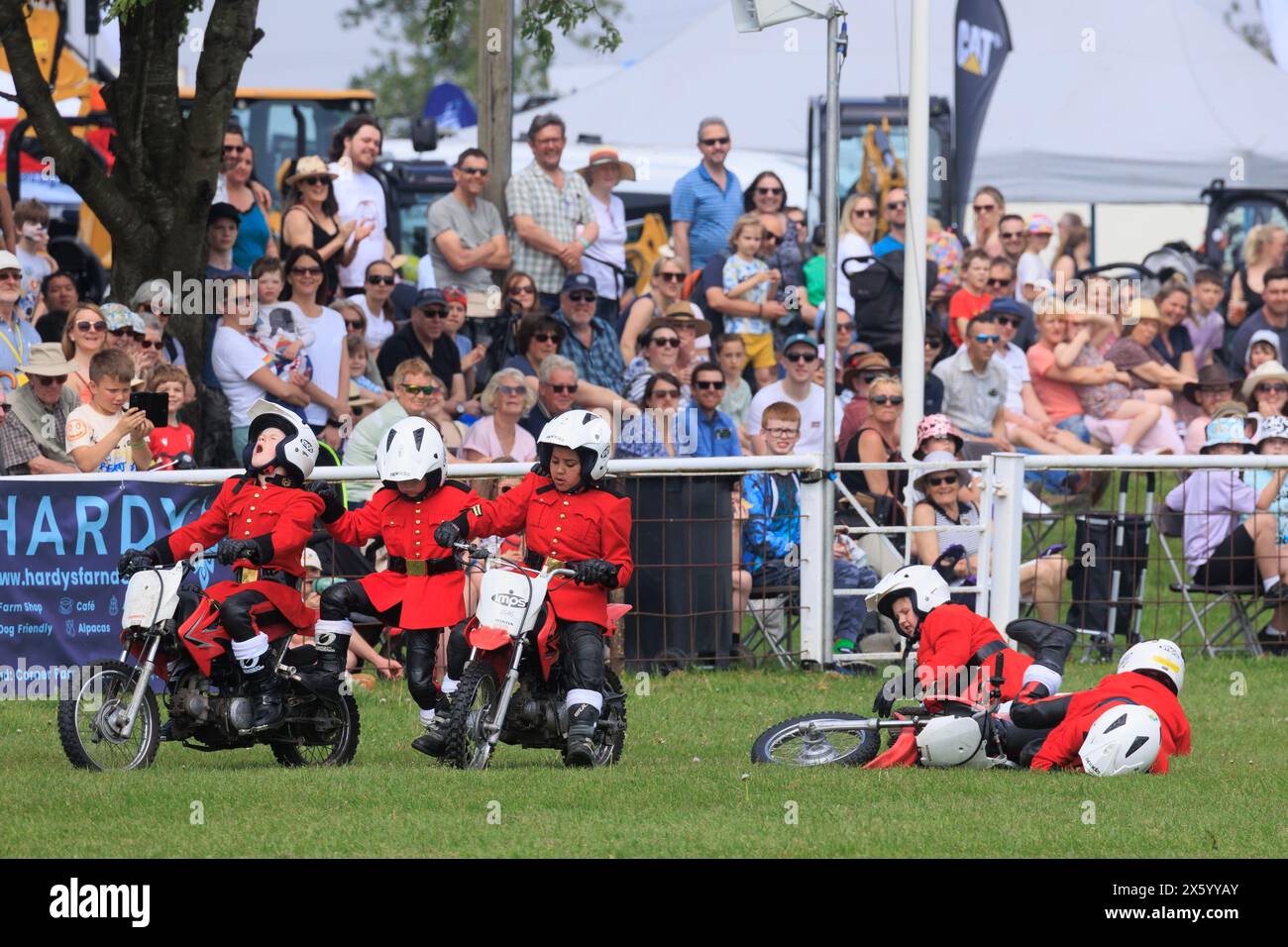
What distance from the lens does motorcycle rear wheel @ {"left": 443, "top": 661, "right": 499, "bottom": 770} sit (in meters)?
10.6

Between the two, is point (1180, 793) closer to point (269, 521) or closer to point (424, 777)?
point (424, 777)

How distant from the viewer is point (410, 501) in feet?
37.4

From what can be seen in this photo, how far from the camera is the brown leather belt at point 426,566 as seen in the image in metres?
11.3

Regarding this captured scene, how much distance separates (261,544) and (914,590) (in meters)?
3.39

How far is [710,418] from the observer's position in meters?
16.1

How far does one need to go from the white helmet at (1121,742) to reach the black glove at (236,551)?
163 inches

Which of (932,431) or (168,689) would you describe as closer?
(168,689)

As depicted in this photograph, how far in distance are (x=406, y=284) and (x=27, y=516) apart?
5393 mm

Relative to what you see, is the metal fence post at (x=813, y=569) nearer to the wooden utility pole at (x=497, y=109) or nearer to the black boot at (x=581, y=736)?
the black boot at (x=581, y=736)

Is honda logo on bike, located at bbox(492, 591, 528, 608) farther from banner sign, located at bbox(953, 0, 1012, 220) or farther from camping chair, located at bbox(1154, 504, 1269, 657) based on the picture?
banner sign, located at bbox(953, 0, 1012, 220)

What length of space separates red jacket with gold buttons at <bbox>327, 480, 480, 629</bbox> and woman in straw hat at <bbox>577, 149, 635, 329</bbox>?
6.74 m

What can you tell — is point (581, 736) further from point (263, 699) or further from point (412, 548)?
point (263, 699)

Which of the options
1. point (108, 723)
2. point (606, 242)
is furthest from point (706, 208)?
point (108, 723)

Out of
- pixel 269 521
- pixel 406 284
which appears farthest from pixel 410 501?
pixel 406 284
